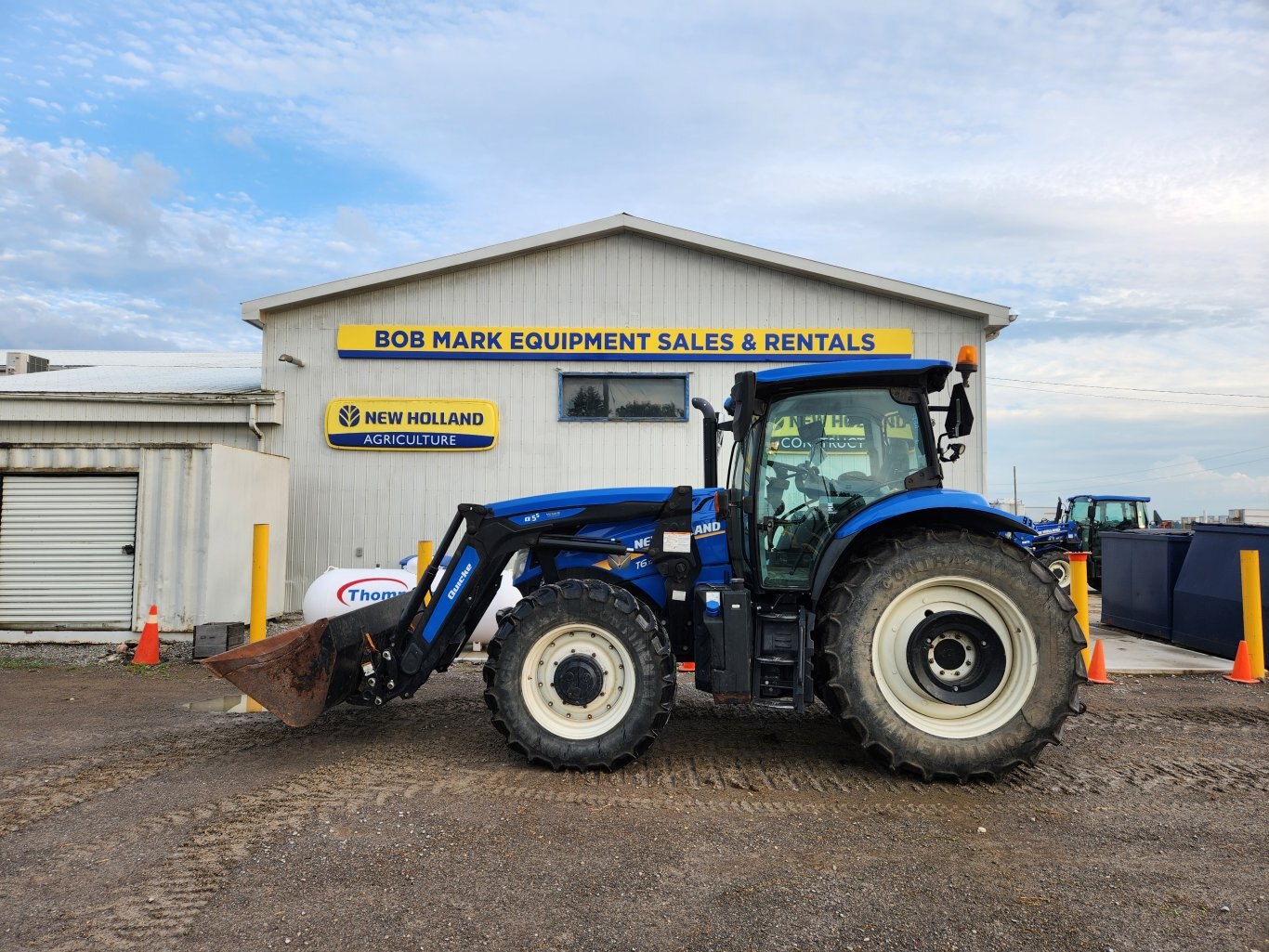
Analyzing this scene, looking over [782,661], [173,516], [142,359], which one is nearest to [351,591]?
[173,516]

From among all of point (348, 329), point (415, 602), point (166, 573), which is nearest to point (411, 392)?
point (348, 329)

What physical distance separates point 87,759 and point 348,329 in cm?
828

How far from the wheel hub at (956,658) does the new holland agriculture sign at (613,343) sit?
26.7 ft

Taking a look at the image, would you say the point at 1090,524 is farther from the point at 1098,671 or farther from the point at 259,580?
the point at 259,580

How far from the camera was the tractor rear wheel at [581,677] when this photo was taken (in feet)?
16.7

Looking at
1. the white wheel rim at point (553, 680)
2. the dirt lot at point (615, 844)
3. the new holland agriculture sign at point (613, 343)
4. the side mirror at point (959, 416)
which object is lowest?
the dirt lot at point (615, 844)

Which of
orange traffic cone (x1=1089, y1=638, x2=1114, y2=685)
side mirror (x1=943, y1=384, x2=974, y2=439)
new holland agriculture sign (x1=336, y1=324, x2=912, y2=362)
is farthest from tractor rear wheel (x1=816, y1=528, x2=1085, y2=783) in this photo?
new holland agriculture sign (x1=336, y1=324, x2=912, y2=362)

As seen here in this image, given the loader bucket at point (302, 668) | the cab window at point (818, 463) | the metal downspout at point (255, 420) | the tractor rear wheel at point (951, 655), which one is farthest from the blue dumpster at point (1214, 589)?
the metal downspout at point (255, 420)

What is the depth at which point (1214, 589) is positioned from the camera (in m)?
9.96

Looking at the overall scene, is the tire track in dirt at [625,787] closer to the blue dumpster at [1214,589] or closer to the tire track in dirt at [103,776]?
the tire track in dirt at [103,776]

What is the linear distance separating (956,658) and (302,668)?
12.9ft

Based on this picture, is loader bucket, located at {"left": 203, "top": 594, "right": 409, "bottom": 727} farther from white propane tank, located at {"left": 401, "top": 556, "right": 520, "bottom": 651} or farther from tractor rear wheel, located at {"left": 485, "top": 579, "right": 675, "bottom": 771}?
white propane tank, located at {"left": 401, "top": 556, "right": 520, "bottom": 651}

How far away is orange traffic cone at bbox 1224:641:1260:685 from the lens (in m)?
8.44

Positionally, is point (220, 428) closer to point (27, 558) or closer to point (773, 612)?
point (27, 558)
